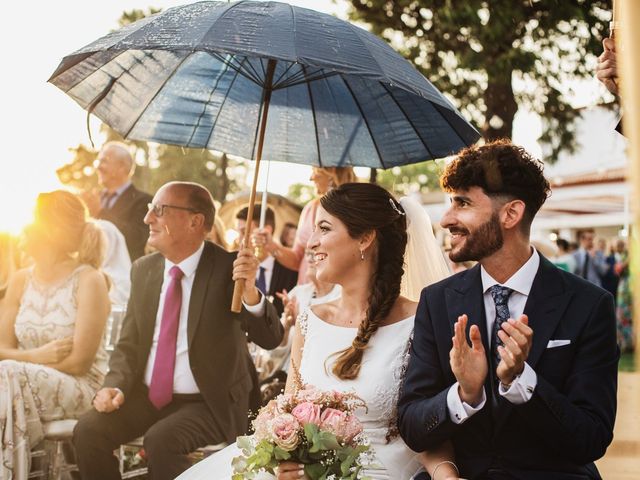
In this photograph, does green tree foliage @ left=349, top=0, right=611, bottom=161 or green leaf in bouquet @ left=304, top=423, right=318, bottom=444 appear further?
green tree foliage @ left=349, top=0, right=611, bottom=161

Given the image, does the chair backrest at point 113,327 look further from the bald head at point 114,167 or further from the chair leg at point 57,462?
the bald head at point 114,167

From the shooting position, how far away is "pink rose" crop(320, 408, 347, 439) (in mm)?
2871

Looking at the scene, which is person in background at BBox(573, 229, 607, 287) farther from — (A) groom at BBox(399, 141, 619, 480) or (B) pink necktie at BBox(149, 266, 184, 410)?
(A) groom at BBox(399, 141, 619, 480)

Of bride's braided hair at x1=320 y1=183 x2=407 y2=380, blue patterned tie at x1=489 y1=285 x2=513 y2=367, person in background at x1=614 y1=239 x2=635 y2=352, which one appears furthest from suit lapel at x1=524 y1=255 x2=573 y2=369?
person in background at x1=614 y1=239 x2=635 y2=352

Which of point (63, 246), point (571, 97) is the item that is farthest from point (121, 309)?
point (571, 97)

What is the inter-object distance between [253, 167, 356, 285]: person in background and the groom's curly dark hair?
2226 mm

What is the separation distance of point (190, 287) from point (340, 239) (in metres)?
1.47

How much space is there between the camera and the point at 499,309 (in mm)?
3135

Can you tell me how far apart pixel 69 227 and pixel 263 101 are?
5.35ft

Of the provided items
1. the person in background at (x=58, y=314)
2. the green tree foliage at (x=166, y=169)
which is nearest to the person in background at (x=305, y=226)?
the person in background at (x=58, y=314)

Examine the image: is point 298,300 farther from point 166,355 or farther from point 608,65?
point 608,65

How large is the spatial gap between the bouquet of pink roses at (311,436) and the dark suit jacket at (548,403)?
0.31 metres

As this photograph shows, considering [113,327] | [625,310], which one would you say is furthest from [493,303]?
[625,310]

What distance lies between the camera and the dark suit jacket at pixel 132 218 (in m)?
7.78
